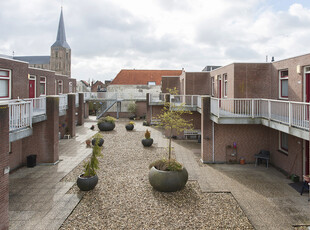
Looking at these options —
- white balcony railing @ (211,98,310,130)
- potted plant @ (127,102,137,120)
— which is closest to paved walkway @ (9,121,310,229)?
white balcony railing @ (211,98,310,130)

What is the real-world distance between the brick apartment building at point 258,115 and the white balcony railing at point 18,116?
8.51m

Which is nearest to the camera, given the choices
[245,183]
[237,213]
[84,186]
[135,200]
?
[237,213]

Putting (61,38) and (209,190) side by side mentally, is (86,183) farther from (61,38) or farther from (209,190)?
(61,38)

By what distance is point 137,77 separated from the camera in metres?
43.3

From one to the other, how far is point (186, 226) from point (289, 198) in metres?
4.25

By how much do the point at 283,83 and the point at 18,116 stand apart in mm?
12044

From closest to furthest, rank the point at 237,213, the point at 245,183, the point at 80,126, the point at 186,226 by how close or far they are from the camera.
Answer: the point at 186,226 → the point at 237,213 → the point at 245,183 → the point at 80,126

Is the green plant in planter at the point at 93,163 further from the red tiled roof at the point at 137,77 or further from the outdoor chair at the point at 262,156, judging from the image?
the red tiled roof at the point at 137,77

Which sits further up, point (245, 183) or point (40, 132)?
point (40, 132)

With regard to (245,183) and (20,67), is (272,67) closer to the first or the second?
(245,183)

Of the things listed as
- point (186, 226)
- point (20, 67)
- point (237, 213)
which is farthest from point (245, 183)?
point (20, 67)

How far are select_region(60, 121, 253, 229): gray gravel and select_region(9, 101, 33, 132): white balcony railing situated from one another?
300 centimetres

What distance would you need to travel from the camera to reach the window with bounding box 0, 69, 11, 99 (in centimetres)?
1143

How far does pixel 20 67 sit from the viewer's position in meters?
12.5
